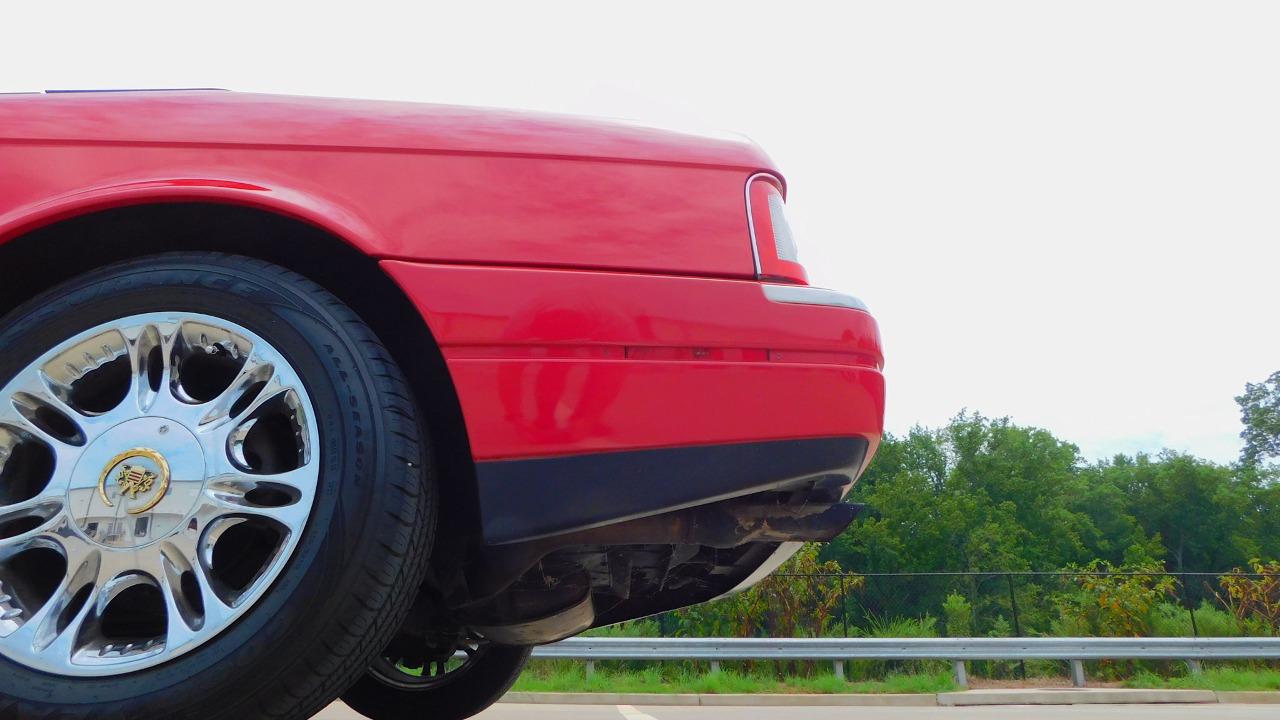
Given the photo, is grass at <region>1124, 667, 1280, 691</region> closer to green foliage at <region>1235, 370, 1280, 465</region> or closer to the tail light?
the tail light

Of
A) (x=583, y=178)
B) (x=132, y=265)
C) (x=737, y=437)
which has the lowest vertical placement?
(x=737, y=437)

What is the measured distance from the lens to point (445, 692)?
2963 mm

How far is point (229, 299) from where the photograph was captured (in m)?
1.63

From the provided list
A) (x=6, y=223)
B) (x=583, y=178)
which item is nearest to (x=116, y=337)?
(x=6, y=223)

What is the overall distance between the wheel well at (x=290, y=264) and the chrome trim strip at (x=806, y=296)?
740mm

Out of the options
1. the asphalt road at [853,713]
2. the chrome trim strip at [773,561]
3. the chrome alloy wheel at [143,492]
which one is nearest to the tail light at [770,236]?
the chrome trim strip at [773,561]

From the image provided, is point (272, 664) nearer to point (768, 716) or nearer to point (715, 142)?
point (715, 142)

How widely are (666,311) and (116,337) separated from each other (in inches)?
44.0

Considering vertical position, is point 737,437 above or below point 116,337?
below

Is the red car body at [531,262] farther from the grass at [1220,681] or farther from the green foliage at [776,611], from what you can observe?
the grass at [1220,681]

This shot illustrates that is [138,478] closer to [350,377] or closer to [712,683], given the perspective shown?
[350,377]

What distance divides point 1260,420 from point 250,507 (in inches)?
3213

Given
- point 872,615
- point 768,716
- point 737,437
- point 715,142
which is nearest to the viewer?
point 737,437

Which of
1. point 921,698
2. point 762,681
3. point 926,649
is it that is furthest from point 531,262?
point 926,649
